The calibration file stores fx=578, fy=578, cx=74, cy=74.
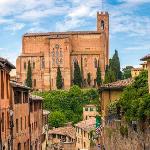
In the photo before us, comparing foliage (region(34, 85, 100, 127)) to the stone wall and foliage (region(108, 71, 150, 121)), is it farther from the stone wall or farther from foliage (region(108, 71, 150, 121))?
foliage (region(108, 71, 150, 121))

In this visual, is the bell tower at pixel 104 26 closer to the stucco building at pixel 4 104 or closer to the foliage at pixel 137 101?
the stucco building at pixel 4 104

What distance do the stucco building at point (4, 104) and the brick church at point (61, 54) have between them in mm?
132043

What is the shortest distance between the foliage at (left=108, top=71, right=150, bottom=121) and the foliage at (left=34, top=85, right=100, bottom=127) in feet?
337

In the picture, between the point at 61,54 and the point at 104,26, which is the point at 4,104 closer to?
the point at 61,54

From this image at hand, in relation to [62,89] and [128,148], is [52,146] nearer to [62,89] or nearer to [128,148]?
[128,148]

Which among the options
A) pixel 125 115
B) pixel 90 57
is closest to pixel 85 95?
pixel 90 57

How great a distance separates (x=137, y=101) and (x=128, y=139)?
103 inches

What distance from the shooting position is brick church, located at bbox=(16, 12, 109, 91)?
564 feet

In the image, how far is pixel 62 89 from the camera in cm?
16450

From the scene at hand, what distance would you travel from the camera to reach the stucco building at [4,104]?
3316cm

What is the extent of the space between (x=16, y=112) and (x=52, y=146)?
47682 millimetres

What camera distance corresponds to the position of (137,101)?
26297 millimetres

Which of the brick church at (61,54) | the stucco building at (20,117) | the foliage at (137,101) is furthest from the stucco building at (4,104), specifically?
the brick church at (61,54)

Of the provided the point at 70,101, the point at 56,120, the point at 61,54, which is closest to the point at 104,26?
the point at 61,54
